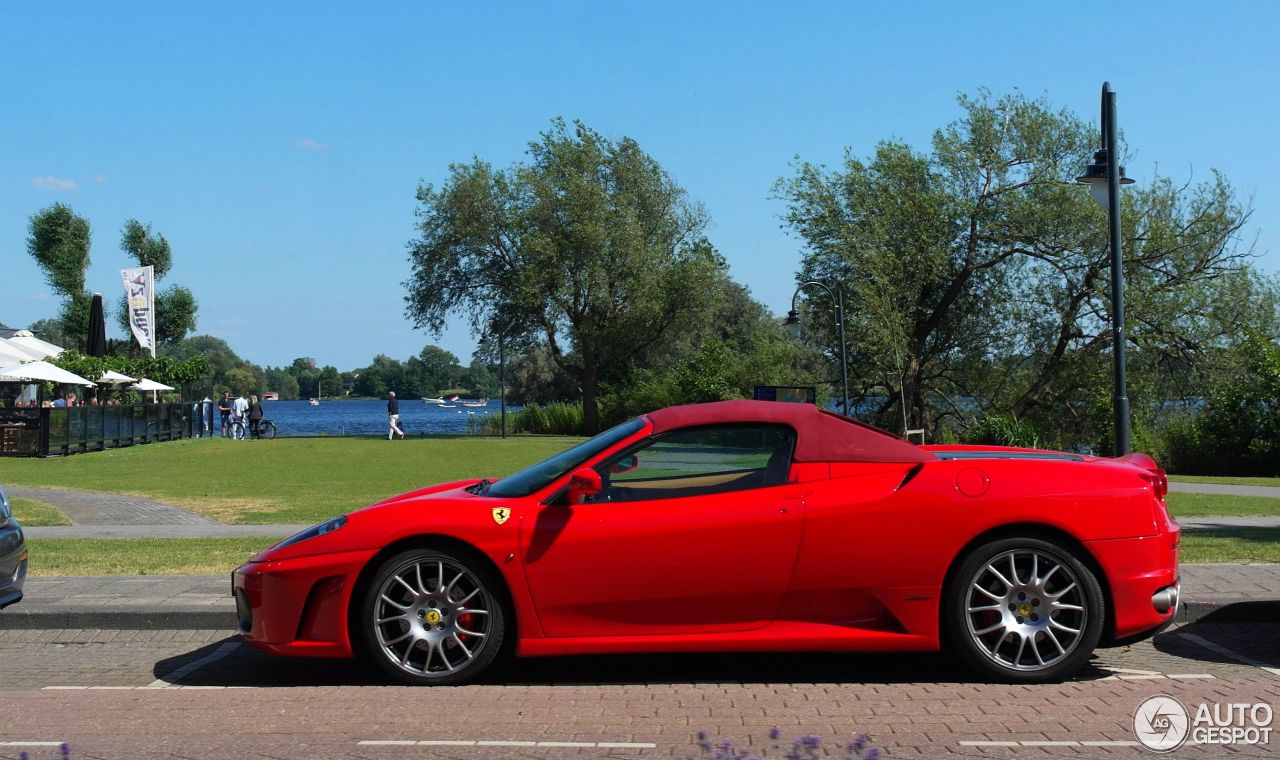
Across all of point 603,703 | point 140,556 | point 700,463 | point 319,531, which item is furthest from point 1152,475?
point 140,556

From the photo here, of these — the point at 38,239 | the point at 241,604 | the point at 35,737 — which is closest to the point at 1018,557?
the point at 241,604

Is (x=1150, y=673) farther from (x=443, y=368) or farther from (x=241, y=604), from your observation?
(x=443, y=368)

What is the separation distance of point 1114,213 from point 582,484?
8.68 meters

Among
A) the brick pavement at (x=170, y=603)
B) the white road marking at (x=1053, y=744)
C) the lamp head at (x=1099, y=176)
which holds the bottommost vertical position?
the white road marking at (x=1053, y=744)

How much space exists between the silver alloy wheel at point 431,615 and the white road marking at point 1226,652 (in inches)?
165

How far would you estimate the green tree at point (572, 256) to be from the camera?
54062mm

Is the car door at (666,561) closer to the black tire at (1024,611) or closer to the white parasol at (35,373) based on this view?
the black tire at (1024,611)

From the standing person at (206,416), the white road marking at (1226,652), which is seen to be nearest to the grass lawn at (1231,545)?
the white road marking at (1226,652)

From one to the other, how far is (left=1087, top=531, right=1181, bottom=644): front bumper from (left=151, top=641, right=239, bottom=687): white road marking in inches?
197

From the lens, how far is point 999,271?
40.1 meters

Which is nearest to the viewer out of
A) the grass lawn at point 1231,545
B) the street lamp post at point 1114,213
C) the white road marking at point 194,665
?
the white road marking at point 194,665

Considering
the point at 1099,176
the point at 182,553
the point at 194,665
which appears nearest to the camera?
the point at 194,665

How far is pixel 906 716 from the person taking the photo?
18.1 ft

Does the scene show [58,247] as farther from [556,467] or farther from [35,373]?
[556,467]
